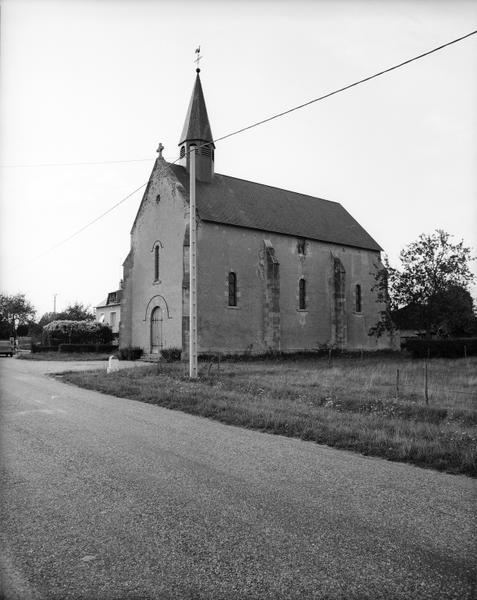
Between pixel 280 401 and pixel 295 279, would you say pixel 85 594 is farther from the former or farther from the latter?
pixel 295 279

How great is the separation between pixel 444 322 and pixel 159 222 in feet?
63.0

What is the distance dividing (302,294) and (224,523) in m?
29.3

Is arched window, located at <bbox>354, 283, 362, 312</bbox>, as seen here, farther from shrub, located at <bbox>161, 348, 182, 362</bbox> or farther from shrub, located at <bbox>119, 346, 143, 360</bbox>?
shrub, located at <bbox>119, 346, 143, 360</bbox>

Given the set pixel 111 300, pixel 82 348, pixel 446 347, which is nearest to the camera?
pixel 446 347

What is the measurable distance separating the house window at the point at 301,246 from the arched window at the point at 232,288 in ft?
19.1

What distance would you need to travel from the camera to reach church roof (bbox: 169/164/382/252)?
97.4 ft

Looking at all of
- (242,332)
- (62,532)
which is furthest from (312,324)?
(62,532)

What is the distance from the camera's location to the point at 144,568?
3271 mm

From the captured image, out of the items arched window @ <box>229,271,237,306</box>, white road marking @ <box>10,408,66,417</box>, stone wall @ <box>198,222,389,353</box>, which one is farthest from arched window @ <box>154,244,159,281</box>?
white road marking @ <box>10,408,66,417</box>

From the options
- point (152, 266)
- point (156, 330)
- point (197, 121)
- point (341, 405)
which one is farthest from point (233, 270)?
point (341, 405)

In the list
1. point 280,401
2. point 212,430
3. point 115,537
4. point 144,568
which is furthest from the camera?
point 280,401

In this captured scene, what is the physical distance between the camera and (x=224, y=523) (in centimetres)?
403

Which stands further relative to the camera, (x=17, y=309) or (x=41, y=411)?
(x=17, y=309)

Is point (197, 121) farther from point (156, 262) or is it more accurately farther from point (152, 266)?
point (152, 266)
